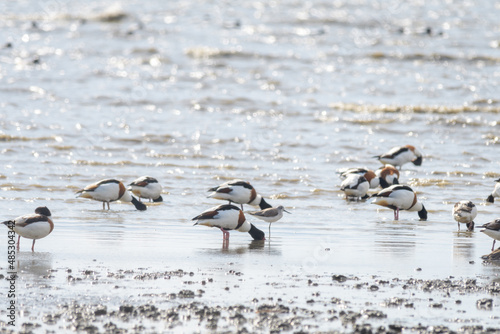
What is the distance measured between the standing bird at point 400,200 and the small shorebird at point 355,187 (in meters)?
1.08

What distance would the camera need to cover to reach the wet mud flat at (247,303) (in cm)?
638

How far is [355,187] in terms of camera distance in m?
13.7

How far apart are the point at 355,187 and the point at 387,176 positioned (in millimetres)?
1478

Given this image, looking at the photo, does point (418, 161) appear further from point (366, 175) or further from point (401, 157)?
point (366, 175)

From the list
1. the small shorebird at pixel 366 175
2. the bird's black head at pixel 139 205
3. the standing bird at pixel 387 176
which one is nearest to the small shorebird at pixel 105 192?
the bird's black head at pixel 139 205

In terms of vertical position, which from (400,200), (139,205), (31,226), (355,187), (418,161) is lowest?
(31,226)

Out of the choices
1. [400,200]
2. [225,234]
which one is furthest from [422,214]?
[225,234]

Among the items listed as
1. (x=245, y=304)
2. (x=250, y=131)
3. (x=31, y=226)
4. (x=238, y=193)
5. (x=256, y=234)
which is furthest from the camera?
(x=250, y=131)

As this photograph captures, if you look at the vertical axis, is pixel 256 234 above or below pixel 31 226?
below

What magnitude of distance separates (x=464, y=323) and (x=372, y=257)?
266cm

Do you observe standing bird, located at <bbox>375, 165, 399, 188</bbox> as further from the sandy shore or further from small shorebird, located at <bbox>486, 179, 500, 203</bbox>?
the sandy shore

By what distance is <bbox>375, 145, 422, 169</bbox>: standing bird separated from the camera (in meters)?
16.2

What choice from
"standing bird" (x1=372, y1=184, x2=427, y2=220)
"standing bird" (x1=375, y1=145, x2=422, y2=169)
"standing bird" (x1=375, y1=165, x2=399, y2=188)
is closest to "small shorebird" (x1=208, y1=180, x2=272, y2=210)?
"standing bird" (x1=372, y1=184, x2=427, y2=220)

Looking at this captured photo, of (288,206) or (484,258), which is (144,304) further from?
(288,206)
